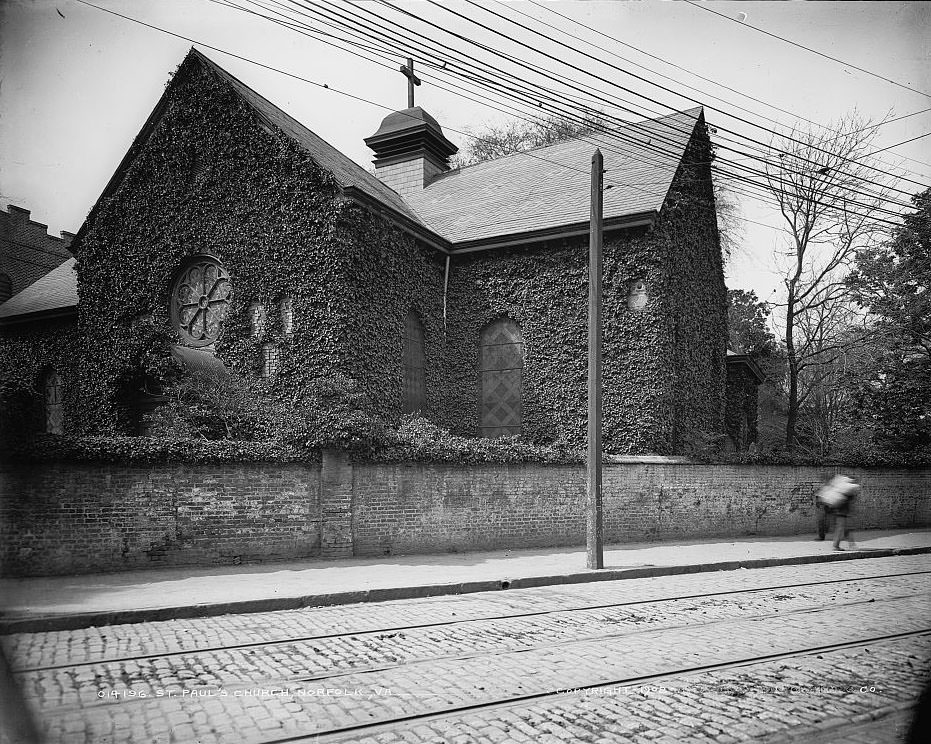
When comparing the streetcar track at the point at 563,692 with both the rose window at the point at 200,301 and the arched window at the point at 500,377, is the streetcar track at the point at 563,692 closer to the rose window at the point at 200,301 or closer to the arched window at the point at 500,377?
the arched window at the point at 500,377

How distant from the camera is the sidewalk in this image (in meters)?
7.36

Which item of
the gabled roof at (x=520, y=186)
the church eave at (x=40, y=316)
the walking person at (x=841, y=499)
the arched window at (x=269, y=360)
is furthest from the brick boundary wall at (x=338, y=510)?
the church eave at (x=40, y=316)

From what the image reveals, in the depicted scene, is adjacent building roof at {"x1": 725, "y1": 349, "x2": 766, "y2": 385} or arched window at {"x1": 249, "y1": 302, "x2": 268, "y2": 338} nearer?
arched window at {"x1": 249, "y1": 302, "x2": 268, "y2": 338}

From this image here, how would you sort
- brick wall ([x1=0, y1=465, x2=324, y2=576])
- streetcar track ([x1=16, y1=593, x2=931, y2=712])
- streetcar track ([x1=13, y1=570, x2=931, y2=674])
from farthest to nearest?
brick wall ([x1=0, y1=465, x2=324, y2=576])
streetcar track ([x1=13, y1=570, x2=931, y2=674])
streetcar track ([x1=16, y1=593, x2=931, y2=712])

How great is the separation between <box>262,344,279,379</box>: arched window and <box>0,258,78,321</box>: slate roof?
7.74 meters

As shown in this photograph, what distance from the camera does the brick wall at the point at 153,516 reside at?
9250 millimetres

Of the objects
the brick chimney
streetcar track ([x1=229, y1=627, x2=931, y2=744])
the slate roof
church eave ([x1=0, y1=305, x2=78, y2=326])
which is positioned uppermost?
the brick chimney

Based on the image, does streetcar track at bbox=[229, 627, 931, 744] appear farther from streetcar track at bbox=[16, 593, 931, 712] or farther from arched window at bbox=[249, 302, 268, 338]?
arched window at bbox=[249, 302, 268, 338]

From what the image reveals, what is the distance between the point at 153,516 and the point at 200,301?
841cm

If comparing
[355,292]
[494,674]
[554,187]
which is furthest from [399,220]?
[494,674]

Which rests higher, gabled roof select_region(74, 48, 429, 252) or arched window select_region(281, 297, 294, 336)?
gabled roof select_region(74, 48, 429, 252)

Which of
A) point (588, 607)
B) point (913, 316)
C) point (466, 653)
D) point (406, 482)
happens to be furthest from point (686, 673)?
point (913, 316)

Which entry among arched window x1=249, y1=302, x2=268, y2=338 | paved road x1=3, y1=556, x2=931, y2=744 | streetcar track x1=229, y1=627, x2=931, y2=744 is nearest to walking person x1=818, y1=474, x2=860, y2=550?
paved road x1=3, y1=556, x2=931, y2=744

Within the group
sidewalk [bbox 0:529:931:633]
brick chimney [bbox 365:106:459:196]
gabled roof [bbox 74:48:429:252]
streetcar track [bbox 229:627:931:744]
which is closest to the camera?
streetcar track [bbox 229:627:931:744]
